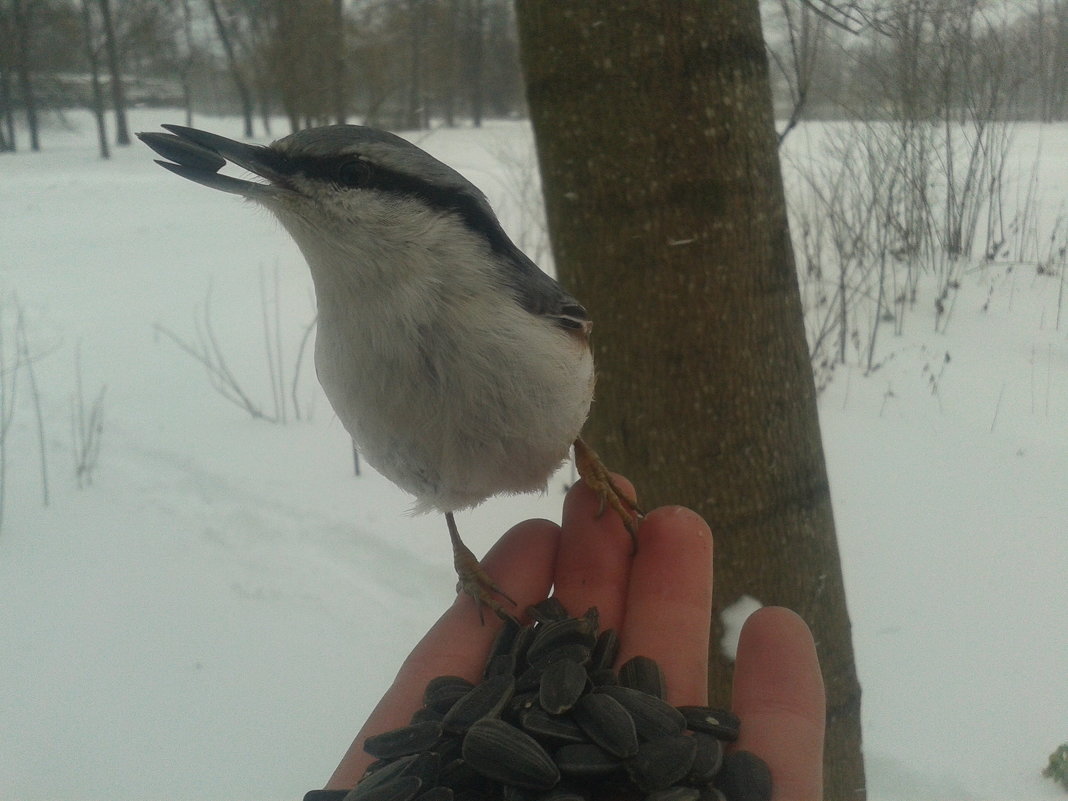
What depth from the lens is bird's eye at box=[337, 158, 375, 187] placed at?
2.93ft

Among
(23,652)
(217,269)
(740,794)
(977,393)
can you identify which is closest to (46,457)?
(23,652)

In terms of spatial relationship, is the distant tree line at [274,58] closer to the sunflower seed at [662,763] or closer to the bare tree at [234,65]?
the bare tree at [234,65]

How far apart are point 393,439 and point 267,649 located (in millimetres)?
1365

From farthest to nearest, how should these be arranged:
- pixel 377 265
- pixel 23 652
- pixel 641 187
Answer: pixel 23 652 → pixel 641 187 → pixel 377 265

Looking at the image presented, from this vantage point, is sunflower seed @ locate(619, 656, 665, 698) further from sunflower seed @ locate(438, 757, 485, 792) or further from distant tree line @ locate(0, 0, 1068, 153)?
distant tree line @ locate(0, 0, 1068, 153)

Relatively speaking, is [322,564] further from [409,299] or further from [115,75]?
[115,75]

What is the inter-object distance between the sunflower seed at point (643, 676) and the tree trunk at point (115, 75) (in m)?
4.09

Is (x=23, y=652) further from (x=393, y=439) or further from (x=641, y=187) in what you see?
(x=641, y=187)

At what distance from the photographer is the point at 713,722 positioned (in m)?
1.03

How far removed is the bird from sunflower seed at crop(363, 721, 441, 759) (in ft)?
1.17

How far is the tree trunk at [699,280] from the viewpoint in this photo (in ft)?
4.21

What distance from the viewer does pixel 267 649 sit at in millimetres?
2021

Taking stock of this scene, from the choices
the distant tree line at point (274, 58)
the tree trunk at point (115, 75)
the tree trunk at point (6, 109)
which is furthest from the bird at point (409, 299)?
the tree trunk at point (115, 75)

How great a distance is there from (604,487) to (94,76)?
15.3 ft
